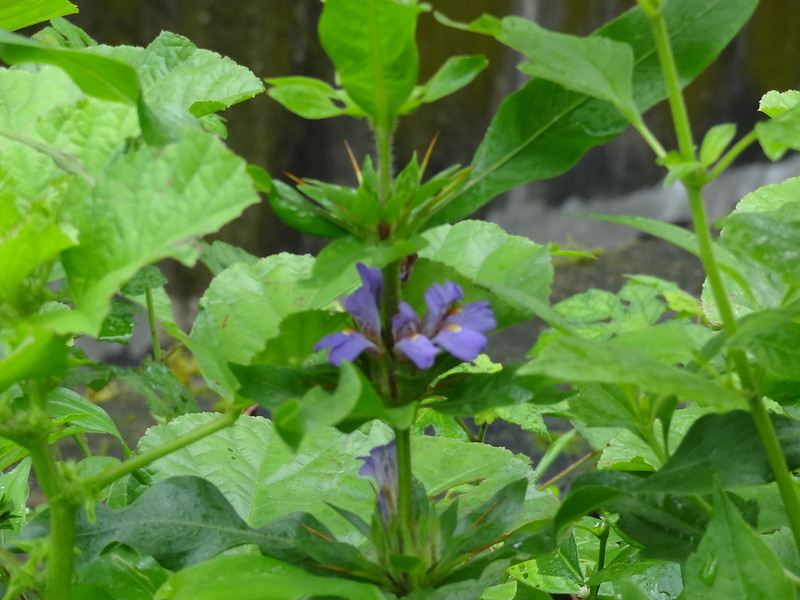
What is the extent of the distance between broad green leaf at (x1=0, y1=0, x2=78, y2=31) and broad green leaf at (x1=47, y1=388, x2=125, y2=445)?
9.9 inches

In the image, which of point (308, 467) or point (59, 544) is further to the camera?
point (308, 467)

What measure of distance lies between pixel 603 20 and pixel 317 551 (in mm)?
5106

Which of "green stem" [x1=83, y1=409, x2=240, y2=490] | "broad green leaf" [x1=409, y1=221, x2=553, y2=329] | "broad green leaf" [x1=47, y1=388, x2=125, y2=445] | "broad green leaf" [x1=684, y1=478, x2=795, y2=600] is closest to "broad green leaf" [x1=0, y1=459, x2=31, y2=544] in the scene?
"broad green leaf" [x1=47, y1=388, x2=125, y2=445]

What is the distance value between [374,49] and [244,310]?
16cm

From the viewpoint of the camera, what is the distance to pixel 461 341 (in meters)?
0.42

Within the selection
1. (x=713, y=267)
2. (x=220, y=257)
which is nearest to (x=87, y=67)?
(x=713, y=267)

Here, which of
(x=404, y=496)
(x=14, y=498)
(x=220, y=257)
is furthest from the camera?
(x=220, y=257)

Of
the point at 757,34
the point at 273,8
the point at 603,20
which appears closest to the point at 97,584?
the point at 273,8

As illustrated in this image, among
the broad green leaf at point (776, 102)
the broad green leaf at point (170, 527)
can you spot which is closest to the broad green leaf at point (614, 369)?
the broad green leaf at point (170, 527)

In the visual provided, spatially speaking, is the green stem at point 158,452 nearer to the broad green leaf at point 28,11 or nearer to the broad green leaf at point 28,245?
the broad green leaf at point 28,245

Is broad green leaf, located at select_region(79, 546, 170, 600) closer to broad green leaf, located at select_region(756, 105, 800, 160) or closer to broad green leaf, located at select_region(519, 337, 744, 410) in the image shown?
broad green leaf, located at select_region(519, 337, 744, 410)

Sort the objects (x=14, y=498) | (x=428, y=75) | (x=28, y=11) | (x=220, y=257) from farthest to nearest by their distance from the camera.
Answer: (x=428, y=75), (x=220, y=257), (x=14, y=498), (x=28, y=11)

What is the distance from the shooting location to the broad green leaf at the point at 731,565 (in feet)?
1.30

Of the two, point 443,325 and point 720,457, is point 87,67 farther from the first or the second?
point 720,457
